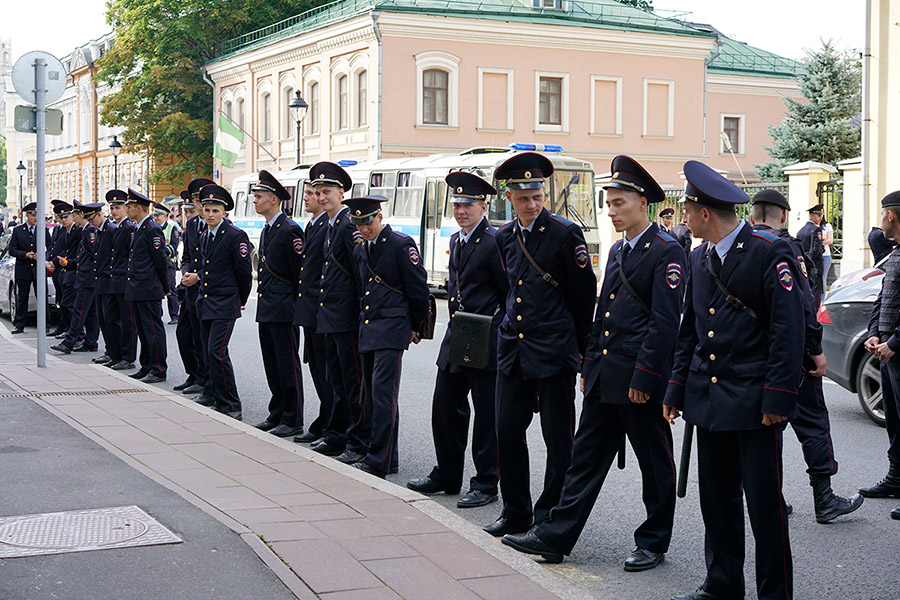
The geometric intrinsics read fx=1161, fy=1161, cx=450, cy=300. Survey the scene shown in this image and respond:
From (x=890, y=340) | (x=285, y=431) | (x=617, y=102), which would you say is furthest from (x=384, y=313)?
(x=617, y=102)

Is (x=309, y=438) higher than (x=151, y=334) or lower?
lower

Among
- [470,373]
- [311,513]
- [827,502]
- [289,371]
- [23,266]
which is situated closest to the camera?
[311,513]

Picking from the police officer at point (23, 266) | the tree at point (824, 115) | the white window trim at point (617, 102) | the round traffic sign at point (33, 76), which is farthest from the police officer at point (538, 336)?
the white window trim at point (617, 102)

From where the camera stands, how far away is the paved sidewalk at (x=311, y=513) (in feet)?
16.9

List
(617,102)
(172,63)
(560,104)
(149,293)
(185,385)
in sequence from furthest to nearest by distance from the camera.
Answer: (172,63) → (617,102) → (560,104) → (149,293) → (185,385)

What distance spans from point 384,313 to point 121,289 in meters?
6.16

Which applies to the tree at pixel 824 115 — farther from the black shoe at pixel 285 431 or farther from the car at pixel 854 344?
the black shoe at pixel 285 431

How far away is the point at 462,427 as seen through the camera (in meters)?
7.42

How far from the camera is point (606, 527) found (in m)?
6.61

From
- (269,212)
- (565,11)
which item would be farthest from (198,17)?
(269,212)

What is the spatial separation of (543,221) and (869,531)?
260 centimetres

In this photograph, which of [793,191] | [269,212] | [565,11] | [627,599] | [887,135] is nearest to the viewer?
[627,599]

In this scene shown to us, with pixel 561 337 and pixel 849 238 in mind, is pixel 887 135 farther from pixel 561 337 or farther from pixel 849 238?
pixel 561 337

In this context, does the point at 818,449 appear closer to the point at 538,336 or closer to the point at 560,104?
the point at 538,336
